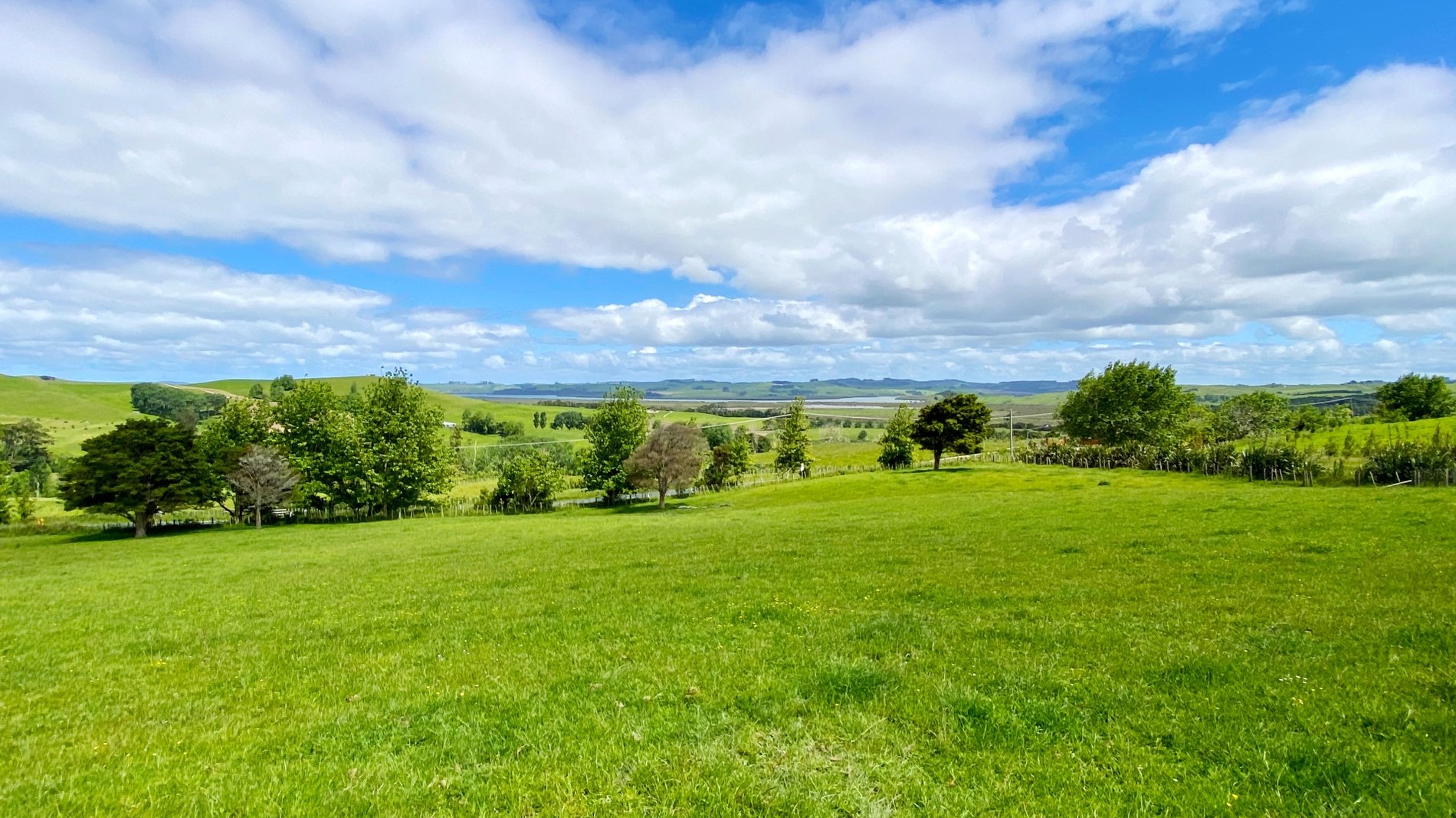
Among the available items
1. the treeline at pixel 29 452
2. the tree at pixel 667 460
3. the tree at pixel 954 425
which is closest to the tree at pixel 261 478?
the tree at pixel 667 460

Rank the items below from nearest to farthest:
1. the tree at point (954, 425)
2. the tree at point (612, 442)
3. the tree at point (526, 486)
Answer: the tree at point (612, 442) < the tree at point (526, 486) < the tree at point (954, 425)

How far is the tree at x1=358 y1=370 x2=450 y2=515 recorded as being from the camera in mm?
60562

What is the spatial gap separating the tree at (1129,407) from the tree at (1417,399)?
3347 cm

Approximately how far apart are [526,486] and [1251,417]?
305 feet

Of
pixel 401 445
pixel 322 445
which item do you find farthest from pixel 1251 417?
pixel 322 445

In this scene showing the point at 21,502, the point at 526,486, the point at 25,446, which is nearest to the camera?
the point at 21,502

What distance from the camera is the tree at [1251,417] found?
79.4 metres

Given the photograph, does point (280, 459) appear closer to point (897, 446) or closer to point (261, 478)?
point (261, 478)

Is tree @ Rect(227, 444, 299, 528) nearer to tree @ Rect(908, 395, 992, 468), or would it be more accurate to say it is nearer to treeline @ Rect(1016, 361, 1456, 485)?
tree @ Rect(908, 395, 992, 468)

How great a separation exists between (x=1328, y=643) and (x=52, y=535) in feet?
265

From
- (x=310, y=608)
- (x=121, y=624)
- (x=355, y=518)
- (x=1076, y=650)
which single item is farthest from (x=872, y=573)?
(x=355, y=518)

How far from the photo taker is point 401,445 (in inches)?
2418

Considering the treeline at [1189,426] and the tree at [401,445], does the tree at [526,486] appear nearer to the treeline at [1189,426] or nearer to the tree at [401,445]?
the tree at [401,445]

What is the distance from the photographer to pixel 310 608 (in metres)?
15.7
